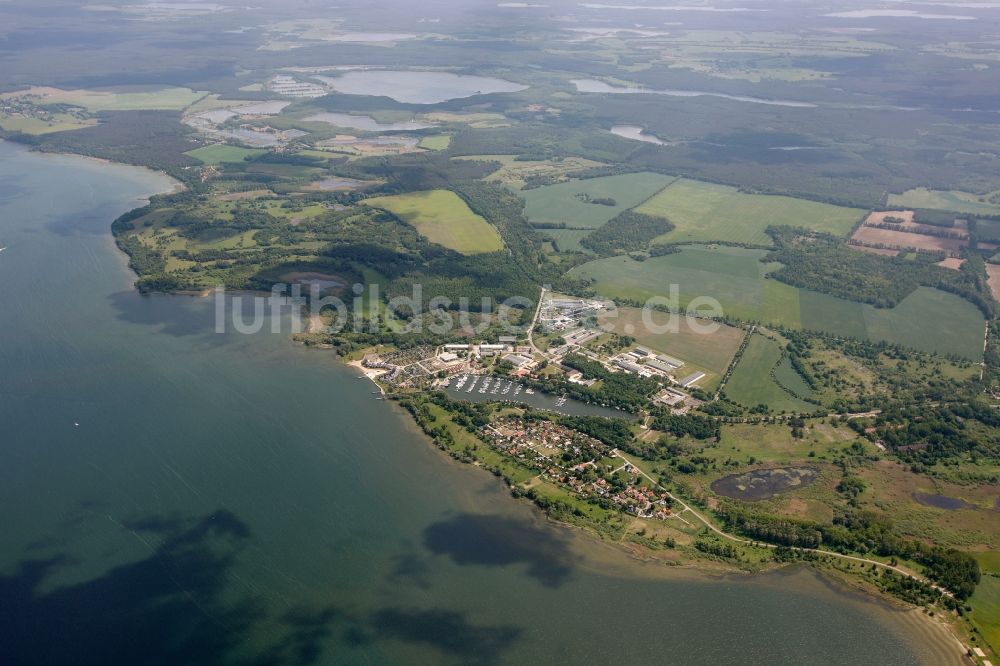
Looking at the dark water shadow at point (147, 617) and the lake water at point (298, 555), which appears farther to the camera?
the lake water at point (298, 555)

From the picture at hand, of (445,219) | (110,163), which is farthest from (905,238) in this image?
(110,163)

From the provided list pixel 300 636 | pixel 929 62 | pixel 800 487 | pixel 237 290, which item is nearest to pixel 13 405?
pixel 237 290

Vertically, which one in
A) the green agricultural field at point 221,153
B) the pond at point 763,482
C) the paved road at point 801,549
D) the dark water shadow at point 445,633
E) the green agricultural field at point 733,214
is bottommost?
the dark water shadow at point 445,633

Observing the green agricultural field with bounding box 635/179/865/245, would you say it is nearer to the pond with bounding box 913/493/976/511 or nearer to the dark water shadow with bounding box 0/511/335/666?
the pond with bounding box 913/493/976/511

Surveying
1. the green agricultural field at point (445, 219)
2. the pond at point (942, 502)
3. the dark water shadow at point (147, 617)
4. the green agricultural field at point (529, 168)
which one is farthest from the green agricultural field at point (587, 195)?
the dark water shadow at point (147, 617)

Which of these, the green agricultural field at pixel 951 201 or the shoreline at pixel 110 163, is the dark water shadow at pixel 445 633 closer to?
the shoreline at pixel 110 163

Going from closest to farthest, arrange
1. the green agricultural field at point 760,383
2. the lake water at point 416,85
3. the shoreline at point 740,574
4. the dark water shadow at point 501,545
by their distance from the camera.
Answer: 1. the shoreline at point 740,574
2. the dark water shadow at point 501,545
3. the green agricultural field at point 760,383
4. the lake water at point 416,85
